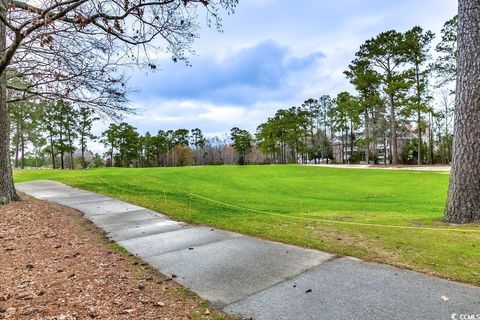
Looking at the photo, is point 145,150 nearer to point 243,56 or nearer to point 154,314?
point 243,56

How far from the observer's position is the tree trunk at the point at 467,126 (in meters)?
5.01

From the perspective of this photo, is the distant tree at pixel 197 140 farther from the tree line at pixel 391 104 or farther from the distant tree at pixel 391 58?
the distant tree at pixel 391 58

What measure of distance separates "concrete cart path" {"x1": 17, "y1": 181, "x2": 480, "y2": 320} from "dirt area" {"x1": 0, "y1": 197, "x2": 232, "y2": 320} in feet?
0.75

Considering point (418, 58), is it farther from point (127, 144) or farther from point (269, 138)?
point (127, 144)

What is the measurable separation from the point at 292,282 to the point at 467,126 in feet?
14.1

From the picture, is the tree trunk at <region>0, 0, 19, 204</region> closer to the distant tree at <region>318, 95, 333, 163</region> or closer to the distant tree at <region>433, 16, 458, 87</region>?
the distant tree at <region>433, 16, 458, 87</region>

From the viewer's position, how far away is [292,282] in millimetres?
2996

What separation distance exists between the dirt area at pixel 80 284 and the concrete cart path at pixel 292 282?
23 cm

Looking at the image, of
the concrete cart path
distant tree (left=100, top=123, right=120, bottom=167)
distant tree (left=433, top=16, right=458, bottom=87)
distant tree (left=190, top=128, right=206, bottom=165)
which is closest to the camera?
the concrete cart path

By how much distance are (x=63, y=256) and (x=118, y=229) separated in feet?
5.31

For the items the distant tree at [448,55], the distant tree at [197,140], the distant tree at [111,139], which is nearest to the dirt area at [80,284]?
the distant tree at [448,55]

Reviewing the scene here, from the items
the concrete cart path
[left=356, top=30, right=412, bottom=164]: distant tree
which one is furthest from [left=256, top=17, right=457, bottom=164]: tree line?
the concrete cart path

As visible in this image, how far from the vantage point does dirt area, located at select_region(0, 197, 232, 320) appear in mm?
2508

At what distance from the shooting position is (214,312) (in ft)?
8.20
